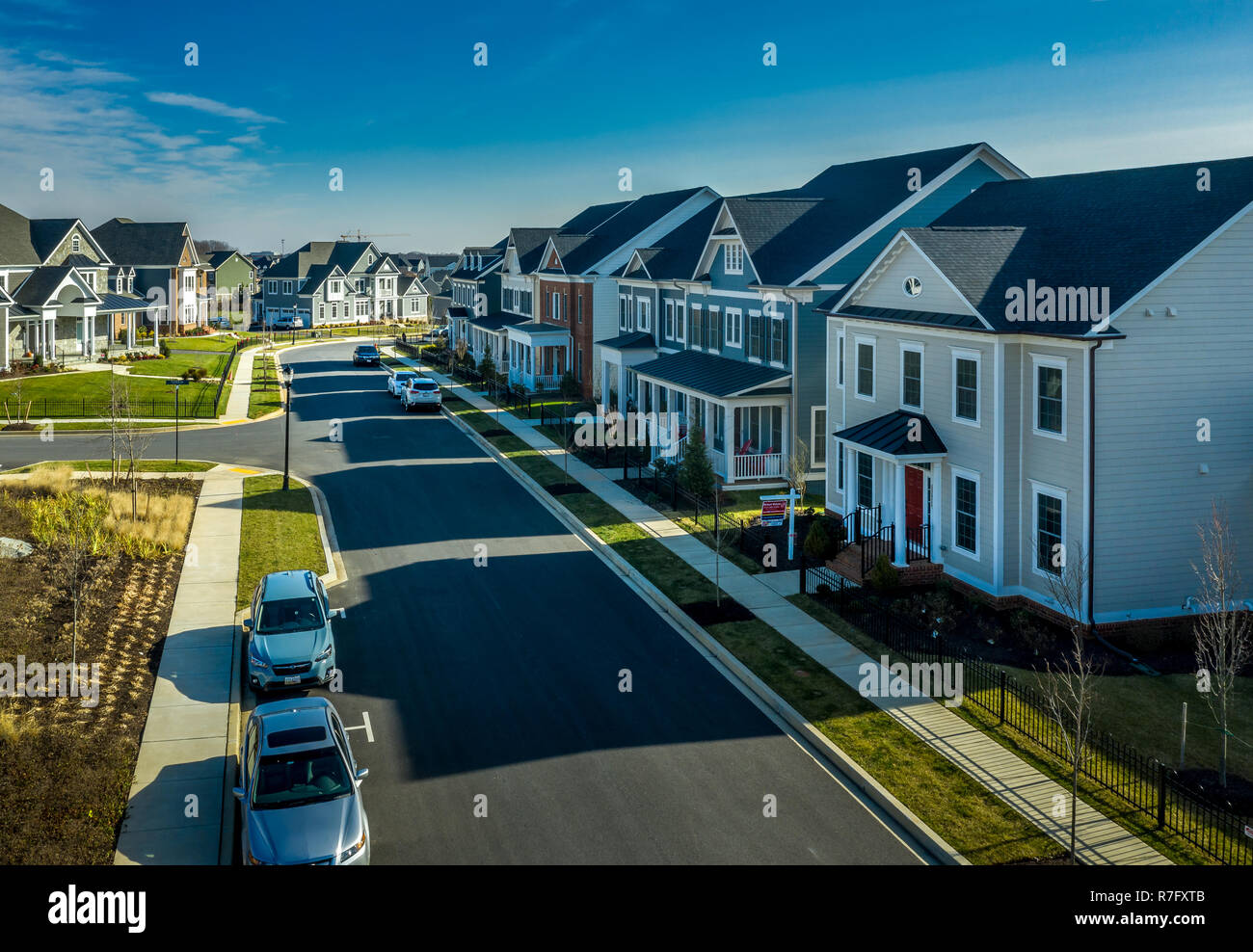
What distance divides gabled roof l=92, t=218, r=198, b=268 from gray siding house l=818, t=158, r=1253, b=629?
305ft

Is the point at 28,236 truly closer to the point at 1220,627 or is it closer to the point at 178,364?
the point at 178,364

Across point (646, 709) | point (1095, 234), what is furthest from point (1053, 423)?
point (646, 709)

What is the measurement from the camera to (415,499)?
36750 millimetres

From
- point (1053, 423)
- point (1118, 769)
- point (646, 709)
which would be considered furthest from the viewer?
point (1053, 423)

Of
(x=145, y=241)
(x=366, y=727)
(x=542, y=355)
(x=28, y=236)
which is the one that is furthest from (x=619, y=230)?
(x=145, y=241)

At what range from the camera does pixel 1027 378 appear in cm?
2359

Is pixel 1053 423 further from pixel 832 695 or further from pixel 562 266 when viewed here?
pixel 562 266

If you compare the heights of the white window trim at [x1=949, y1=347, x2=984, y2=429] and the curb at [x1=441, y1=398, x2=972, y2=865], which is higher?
the white window trim at [x1=949, y1=347, x2=984, y2=429]

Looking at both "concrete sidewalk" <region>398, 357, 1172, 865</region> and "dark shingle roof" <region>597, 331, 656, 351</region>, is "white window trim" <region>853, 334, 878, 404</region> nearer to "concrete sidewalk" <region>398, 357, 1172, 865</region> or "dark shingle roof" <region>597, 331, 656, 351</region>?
"concrete sidewalk" <region>398, 357, 1172, 865</region>

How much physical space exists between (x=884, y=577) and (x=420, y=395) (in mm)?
39146

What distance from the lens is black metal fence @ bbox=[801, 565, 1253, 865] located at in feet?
47.0

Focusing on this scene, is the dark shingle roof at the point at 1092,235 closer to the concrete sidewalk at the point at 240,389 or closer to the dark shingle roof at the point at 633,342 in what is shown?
the dark shingle roof at the point at 633,342

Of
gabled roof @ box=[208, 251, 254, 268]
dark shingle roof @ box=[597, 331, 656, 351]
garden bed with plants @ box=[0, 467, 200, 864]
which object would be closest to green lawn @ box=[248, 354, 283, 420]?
dark shingle roof @ box=[597, 331, 656, 351]
